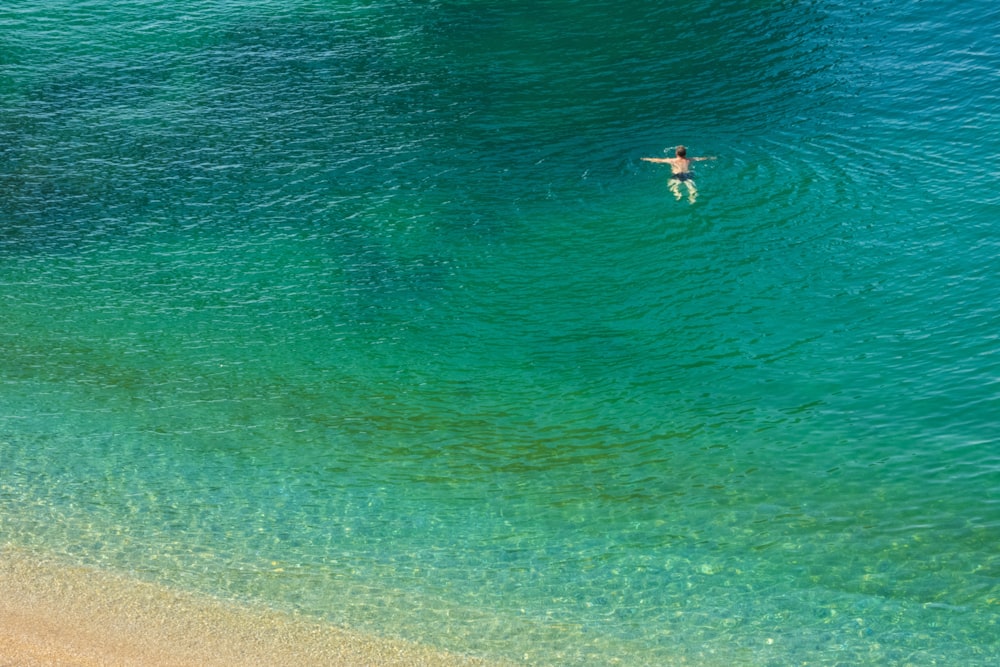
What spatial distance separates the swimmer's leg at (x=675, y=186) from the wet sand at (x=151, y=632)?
19538mm

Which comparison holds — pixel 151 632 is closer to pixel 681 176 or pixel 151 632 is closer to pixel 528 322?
pixel 528 322

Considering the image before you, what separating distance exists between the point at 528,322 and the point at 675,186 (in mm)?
8156

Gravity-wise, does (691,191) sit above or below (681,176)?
below

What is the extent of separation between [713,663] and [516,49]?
102 ft

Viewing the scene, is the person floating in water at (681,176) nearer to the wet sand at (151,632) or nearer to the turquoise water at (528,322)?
the turquoise water at (528,322)

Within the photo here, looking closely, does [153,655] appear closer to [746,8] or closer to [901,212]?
[901,212]

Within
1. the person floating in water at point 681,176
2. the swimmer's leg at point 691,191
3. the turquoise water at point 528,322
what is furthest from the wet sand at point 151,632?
the person floating in water at point 681,176

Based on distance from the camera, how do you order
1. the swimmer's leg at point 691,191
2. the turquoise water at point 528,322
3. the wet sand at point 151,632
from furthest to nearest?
1. the swimmer's leg at point 691,191
2. the turquoise water at point 528,322
3. the wet sand at point 151,632

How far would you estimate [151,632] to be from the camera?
797 inches

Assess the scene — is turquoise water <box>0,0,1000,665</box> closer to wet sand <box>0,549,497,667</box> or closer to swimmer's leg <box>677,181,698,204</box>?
swimmer's leg <box>677,181,698,204</box>

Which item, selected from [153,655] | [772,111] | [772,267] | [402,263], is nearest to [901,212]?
[772,267]

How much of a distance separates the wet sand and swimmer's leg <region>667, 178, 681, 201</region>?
19.5m

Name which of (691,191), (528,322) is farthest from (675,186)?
(528,322)

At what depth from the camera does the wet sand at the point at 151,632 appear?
19.5m
